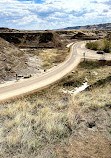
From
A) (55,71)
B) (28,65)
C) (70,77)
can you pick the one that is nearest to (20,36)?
(28,65)

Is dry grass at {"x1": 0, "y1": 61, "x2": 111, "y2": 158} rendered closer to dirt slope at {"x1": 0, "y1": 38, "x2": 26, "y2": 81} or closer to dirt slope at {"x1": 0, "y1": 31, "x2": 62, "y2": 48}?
dirt slope at {"x1": 0, "y1": 38, "x2": 26, "y2": 81}

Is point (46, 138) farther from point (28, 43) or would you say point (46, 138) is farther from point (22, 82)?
point (28, 43)

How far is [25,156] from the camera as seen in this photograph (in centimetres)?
850

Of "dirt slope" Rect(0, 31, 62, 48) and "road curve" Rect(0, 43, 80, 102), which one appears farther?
"dirt slope" Rect(0, 31, 62, 48)

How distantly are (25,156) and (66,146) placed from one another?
2490 millimetres

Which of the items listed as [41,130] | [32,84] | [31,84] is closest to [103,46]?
[32,84]

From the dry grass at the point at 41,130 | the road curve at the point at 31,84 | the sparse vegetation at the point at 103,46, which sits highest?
the sparse vegetation at the point at 103,46

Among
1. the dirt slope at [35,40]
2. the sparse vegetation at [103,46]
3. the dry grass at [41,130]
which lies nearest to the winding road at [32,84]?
the dry grass at [41,130]

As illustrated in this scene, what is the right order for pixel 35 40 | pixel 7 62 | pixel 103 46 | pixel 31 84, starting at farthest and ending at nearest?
pixel 35 40 < pixel 103 46 < pixel 7 62 < pixel 31 84

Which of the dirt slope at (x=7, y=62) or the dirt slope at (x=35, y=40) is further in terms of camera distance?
the dirt slope at (x=35, y=40)

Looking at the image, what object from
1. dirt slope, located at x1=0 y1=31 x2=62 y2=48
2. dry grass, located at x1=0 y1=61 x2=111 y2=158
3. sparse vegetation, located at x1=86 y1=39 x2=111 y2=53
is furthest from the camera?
dirt slope, located at x1=0 y1=31 x2=62 y2=48

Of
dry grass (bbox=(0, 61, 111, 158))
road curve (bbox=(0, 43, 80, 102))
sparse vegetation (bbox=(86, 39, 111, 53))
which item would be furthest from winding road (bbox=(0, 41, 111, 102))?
sparse vegetation (bbox=(86, 39, 111, 53))

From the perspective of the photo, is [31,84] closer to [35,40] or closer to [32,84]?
[32,84]

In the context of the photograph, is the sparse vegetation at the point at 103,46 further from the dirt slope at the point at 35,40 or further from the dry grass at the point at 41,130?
the dry grass at the point at 41,130
